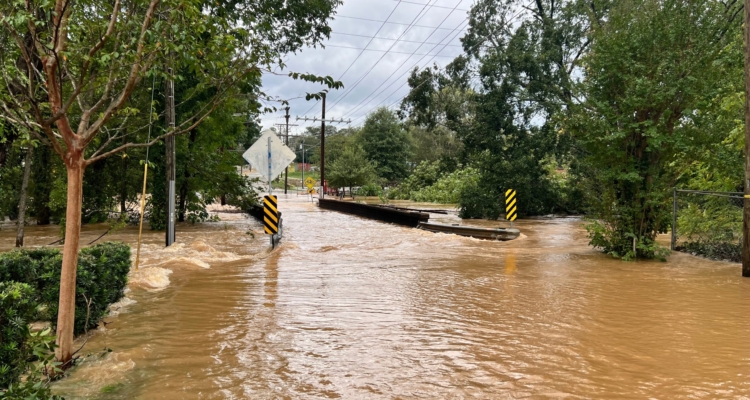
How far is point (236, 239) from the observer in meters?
17.8

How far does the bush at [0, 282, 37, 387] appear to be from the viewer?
12.8 ft

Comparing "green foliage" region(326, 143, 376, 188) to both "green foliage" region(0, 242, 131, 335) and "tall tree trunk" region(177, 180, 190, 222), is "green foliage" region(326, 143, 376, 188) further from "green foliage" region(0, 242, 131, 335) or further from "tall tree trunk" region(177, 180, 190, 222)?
"green foliage" region(0, 242, 131, 335)

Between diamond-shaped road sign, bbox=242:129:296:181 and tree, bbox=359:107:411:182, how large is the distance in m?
50.9

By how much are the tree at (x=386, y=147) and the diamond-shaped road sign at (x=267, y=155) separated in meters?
50.9

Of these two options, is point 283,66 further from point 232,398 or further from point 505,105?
point 505,105

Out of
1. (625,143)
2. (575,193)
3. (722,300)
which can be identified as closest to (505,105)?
(575,193)

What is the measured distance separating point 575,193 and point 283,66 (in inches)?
1052

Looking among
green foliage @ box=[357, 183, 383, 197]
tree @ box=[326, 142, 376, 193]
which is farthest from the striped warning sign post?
green foliage @ box=[357, 183, 383, 197]

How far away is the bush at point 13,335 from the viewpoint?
154 inches

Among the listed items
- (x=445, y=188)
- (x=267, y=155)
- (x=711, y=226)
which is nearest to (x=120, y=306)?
(x=267, y=155)

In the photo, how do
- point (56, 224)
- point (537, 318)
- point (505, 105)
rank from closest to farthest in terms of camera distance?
point (537, 318) < point (56, 224) < point (505, 105)

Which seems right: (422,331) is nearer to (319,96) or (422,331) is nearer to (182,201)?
(319,96)

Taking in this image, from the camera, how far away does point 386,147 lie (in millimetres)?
68062

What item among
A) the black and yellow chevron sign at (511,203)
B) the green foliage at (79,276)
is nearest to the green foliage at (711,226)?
the black and yellow chevron sign at (511,203)
